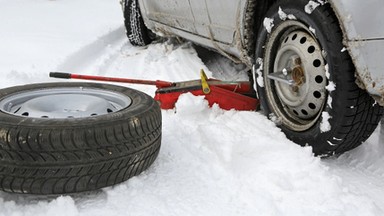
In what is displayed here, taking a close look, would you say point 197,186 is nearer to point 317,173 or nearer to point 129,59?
point 317,173

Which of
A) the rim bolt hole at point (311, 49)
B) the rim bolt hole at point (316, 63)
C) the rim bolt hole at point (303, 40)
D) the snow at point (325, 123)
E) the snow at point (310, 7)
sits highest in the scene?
the snow at point (310, 7)

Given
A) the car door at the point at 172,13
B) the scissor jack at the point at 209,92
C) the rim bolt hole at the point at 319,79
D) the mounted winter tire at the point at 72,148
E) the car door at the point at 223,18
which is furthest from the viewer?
the car door at the point at 172,13

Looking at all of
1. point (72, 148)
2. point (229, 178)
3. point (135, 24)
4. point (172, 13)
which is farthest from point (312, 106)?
point (135, 24)

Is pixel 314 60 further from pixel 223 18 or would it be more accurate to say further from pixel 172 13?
pixel 172 13

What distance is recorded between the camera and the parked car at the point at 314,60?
1979 mm

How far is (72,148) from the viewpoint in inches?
74.4

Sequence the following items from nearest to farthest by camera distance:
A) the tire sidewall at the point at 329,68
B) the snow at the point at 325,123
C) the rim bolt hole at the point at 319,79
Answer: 1. the tire sidewall at the point at 329,68
2. the snow at the point at 325,123
3. the rim bolt hole at the point at 319,79

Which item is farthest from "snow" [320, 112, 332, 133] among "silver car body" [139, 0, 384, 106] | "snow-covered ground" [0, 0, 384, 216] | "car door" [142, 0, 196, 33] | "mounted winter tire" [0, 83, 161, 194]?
"car door" [142, 0, 196, 33]

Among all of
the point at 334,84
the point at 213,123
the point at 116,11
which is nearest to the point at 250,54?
the point at 213,123

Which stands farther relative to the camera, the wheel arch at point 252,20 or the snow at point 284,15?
the wheel arch at point 252,20

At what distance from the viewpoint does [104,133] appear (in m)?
1.97

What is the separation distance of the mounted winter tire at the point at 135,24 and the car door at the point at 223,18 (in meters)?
2.52

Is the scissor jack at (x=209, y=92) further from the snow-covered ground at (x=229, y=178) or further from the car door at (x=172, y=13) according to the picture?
the car door at (x=172, y=13)

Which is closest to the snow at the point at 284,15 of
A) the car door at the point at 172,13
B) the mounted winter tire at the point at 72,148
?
the mounted winter tire at the point at 72,148
